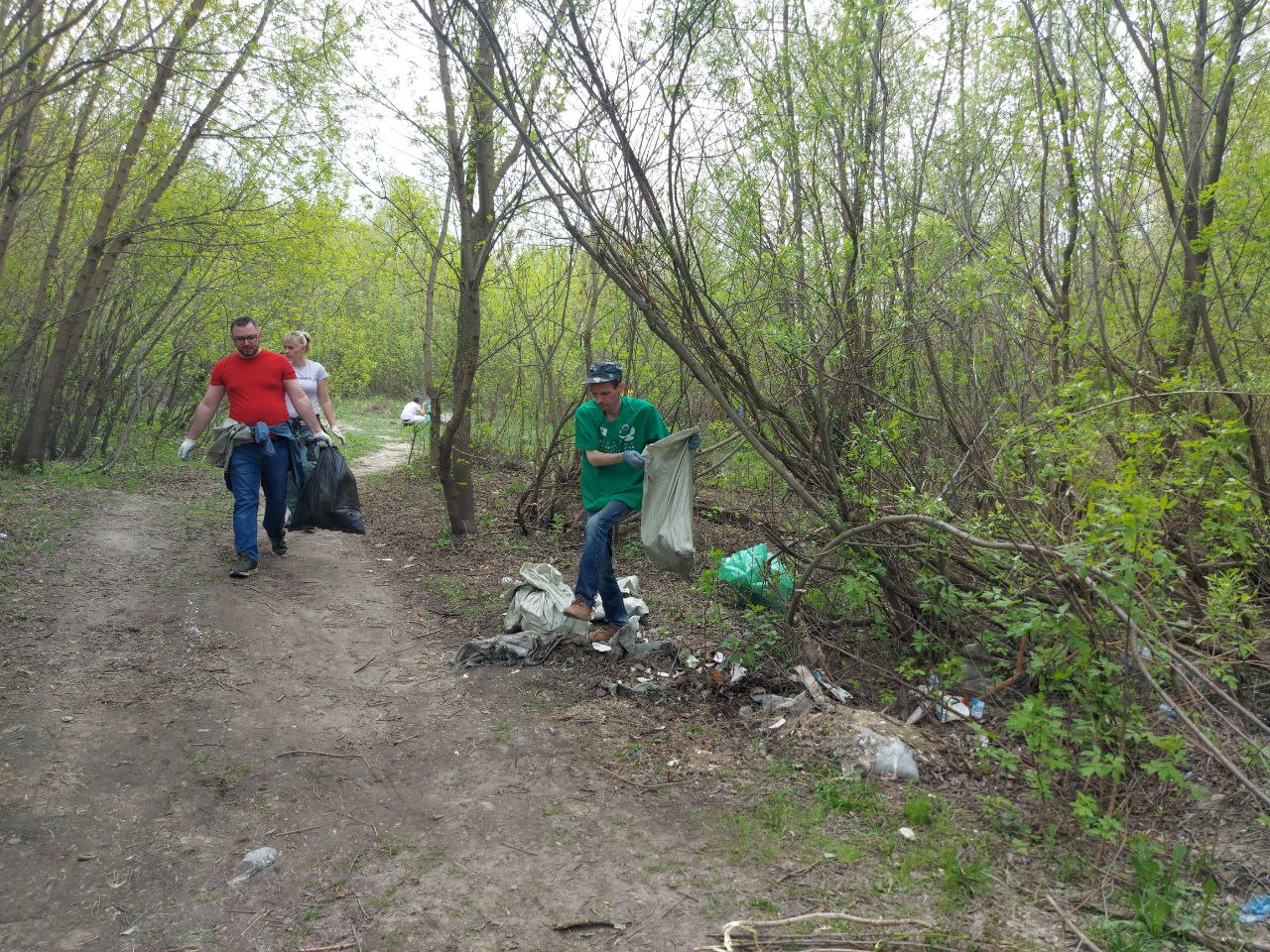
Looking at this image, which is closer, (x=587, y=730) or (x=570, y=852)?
(x=570, y=852)

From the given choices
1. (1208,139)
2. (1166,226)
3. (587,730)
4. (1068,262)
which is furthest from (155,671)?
(1166,226)

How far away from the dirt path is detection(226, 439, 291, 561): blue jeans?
661 mm

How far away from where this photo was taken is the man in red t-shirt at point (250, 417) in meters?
5.91

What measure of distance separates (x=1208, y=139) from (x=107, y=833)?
24.3ft

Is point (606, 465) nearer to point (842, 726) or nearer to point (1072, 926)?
point (842, 726)

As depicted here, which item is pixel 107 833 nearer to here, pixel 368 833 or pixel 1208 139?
pixel 368 833

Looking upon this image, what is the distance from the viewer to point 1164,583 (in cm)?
305

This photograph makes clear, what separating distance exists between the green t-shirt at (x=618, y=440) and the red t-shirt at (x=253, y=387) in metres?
2.60

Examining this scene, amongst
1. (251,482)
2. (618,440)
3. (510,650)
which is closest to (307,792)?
(510,650)

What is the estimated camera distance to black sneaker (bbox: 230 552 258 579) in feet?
19.1

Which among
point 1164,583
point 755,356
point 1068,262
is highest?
point 1068,262

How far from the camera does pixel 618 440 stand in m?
4.86

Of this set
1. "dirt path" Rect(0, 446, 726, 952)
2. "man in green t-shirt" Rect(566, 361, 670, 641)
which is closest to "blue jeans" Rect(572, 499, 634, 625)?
"man in green t-shirt" Rect(566, 361, 670, 641)

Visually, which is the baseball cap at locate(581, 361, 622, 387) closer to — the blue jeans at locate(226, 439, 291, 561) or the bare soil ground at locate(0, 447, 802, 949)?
the bare soil ground at locate(0, 447, 802, 949)
